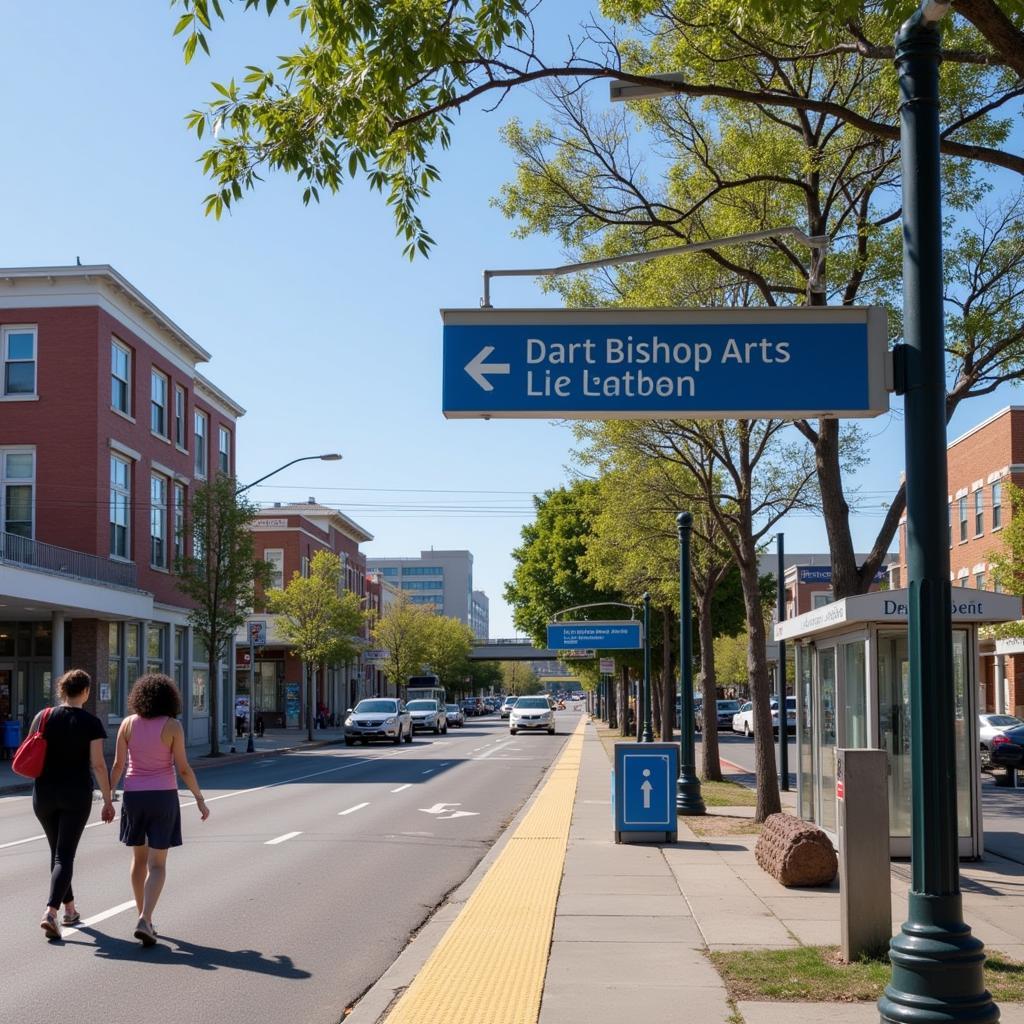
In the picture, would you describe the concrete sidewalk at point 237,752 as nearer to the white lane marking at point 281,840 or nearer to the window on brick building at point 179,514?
the window on brick building at point 179,514

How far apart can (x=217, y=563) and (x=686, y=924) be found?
31.0 metres

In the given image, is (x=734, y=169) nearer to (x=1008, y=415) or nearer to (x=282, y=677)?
(x=1008, y=415)

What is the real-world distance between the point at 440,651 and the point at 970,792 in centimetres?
8641

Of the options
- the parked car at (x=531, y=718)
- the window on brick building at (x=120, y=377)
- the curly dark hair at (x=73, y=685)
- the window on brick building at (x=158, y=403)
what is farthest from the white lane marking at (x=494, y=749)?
the curly dark hair at (x=73, y=685)

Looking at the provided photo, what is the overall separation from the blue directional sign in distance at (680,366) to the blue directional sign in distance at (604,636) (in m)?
20.6

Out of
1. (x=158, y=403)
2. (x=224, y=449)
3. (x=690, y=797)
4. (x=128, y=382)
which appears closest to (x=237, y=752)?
(x=158, y=403)

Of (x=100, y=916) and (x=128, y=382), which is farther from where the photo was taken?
(x=128, y=382)

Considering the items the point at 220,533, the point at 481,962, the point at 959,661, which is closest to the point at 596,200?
the point at 959,661

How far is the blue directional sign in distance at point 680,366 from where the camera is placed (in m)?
6.26

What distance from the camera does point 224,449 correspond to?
51.8 metres

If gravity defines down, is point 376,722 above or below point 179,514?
below

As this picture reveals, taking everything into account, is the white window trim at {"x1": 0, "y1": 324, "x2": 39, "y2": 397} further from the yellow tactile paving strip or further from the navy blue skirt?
the navy blue skirt

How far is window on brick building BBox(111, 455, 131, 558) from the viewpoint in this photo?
3844 centimetres

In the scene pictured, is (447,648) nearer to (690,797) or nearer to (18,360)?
(18,360)
